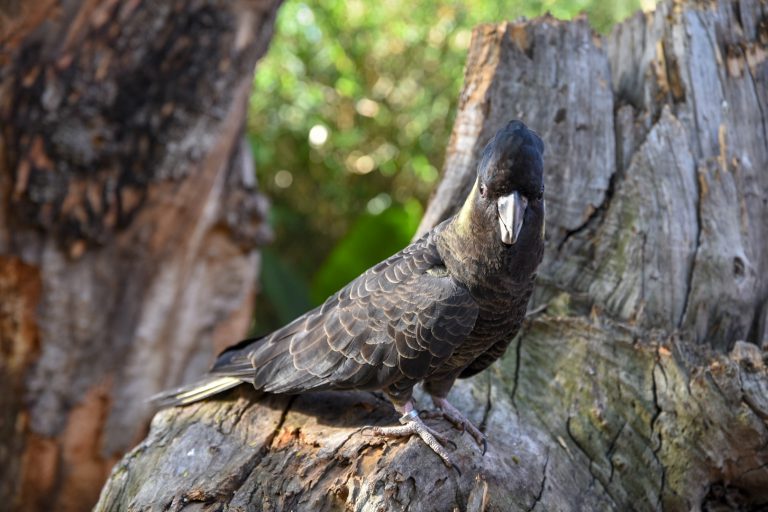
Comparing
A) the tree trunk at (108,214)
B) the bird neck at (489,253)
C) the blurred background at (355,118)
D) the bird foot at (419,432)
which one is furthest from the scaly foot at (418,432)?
the blurred background at (355,118)

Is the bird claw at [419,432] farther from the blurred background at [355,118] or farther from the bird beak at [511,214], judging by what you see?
the blurred background at [355,118]

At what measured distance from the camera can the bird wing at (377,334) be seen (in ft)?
9.69

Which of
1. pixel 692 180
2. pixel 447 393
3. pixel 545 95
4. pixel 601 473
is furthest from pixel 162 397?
pixel 692 180

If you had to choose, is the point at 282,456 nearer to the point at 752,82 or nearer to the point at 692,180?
the point at 692,180

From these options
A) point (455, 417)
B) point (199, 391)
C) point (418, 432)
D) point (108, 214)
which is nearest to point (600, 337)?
point (455, 417)

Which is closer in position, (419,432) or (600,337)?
(419,432)

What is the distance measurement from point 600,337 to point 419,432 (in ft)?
3.73

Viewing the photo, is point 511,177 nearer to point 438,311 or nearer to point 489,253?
point 489,253

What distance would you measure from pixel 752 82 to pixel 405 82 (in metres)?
4.55

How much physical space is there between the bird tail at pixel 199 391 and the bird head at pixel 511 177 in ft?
4.78

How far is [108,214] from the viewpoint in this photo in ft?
16.8

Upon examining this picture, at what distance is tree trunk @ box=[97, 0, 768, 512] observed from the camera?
9.62ft

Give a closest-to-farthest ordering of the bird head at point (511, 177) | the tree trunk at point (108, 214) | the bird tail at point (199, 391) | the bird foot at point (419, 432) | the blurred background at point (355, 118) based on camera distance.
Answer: the bird head at point (511, 177), the bird foot at point (419, 432), the bird tail at point (199, 391), the tree trunk at point (108, 214), the blurred background at point (355, 118)

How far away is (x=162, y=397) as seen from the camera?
3.56 meters
